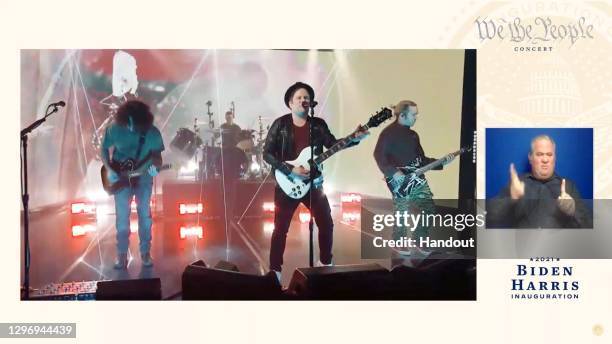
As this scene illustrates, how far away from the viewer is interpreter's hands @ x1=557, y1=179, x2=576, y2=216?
2.87 m

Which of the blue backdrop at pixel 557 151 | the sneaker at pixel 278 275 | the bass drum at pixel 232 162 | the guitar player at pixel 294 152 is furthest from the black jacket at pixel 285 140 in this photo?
the blue backdrop at pixel 557 151

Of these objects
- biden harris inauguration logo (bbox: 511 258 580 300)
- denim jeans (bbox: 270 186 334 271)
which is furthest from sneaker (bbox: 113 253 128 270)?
biden harris inauguration logo (bbox: 511 258 580 300)

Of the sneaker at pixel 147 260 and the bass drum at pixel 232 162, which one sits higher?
the bass drum at pixel 232 162

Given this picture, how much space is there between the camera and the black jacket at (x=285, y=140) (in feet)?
9.43

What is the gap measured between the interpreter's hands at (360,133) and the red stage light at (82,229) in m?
1.64

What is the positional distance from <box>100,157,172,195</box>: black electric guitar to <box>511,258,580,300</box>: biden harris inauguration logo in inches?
85.7

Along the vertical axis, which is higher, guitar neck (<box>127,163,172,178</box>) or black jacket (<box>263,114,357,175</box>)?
black jacket (<box>263,114,357,175</box>)

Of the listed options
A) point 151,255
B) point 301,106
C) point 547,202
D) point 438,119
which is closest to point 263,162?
point 301,106

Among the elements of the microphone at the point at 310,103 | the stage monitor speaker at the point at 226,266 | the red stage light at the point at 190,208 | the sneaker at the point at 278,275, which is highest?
the microphone at the point at 310,103

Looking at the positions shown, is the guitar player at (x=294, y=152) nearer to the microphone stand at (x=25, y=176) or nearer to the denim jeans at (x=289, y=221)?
the denim jeans at (x=289, y=221)

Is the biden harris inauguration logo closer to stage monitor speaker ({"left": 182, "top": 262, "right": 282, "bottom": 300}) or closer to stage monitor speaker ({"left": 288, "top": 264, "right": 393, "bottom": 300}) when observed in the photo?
stage monitor speaker ({"left": 288, "top": 264, "right": 393, "bottom": 300})

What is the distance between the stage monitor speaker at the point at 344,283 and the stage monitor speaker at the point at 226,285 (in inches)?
6.3
